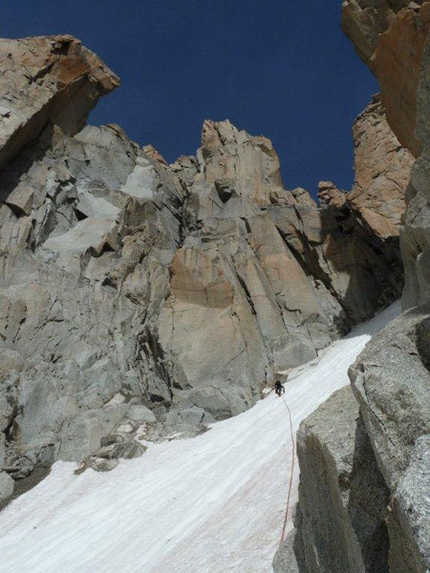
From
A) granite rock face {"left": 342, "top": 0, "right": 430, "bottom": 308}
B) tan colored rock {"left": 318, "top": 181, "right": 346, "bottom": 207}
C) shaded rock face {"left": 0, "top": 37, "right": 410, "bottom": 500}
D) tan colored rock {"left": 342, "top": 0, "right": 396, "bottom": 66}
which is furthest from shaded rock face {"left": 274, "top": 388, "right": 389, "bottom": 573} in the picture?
tan colored rock {"left": 318, "top": 181, "right": 346, "bottom": 207}

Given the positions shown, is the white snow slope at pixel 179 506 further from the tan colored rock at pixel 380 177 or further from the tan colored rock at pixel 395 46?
the tan colored rock at pixel 380 177

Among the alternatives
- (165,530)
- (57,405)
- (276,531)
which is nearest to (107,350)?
(57,405)

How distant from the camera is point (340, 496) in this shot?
666cm

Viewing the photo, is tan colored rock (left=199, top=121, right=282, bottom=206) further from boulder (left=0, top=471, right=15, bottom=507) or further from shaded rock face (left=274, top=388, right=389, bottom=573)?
shaded rock face (left=274, top=388, right=389, bottom=573)

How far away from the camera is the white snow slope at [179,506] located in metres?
12.4

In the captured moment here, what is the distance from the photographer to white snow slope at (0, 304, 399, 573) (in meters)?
12.4

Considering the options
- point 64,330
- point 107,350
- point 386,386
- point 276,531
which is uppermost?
point 64,330

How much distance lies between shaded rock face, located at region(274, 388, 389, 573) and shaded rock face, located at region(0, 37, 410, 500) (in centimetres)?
1964

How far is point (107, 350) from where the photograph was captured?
3544cm

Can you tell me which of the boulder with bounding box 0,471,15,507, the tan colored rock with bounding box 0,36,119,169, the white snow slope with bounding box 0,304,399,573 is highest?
the tan colored rock with bounding box 0,36,119,169

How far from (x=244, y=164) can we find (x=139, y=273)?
74.4 feet

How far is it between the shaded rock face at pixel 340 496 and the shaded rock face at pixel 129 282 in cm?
1964

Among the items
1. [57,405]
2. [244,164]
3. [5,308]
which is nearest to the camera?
[57,405]

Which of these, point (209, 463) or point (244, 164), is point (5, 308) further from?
point (244, 164)
